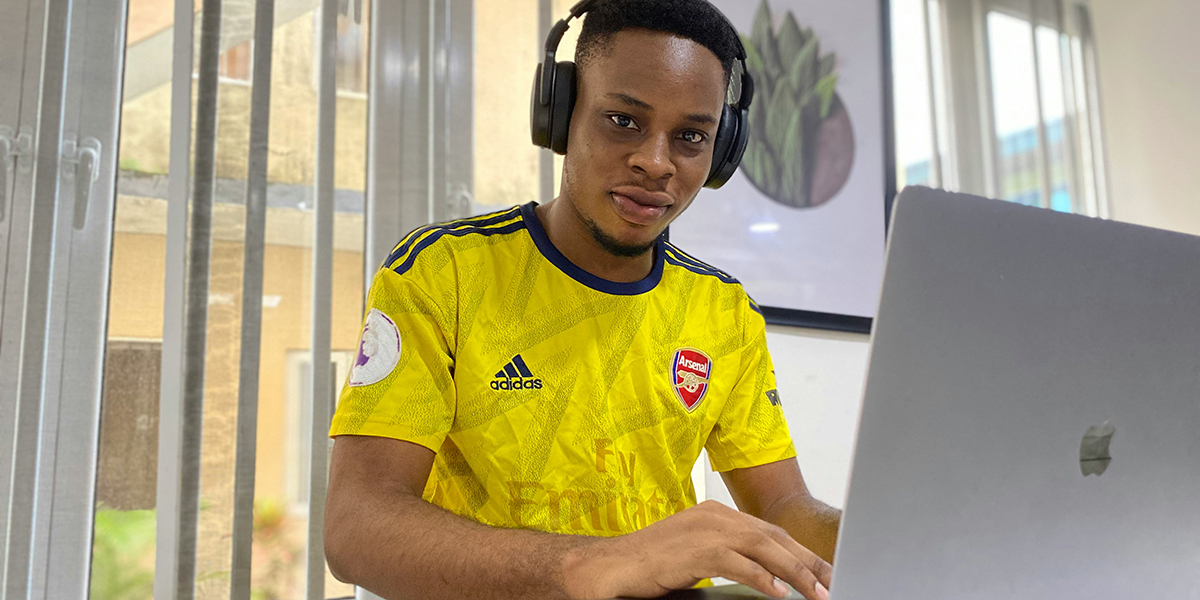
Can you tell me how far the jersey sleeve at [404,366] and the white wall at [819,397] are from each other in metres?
0.98

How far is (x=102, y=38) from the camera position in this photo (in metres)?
1.37

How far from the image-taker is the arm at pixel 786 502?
1032 mm

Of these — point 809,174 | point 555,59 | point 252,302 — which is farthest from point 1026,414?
point 809,174

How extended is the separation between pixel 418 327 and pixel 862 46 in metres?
1.56

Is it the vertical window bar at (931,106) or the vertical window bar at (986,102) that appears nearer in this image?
the vertical window bar at (931,106)

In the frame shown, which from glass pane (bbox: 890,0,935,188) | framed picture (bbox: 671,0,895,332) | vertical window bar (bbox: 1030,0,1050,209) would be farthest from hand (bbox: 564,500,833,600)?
vertical window bar (bbox: 1030,0,1050,209)

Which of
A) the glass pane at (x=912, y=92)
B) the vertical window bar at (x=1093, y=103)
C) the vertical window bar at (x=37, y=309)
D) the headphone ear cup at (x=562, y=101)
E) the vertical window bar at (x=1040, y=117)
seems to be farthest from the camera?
the vertical window bar at (x=1093, y=103)

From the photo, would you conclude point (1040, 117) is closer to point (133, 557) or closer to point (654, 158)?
point (654, 158)

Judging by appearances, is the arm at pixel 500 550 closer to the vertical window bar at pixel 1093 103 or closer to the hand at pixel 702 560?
the hand at pixel 702 560

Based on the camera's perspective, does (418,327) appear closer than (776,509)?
Yes

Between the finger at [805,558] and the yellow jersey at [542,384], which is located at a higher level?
the yellow jersey at [542,384]

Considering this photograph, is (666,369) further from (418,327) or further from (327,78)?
(327,78)

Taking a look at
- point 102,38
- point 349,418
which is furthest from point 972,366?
point 102,38

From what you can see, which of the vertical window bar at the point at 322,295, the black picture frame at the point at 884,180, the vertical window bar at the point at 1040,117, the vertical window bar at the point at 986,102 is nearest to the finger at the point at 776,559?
the vertical window bar at the point at 322,295
